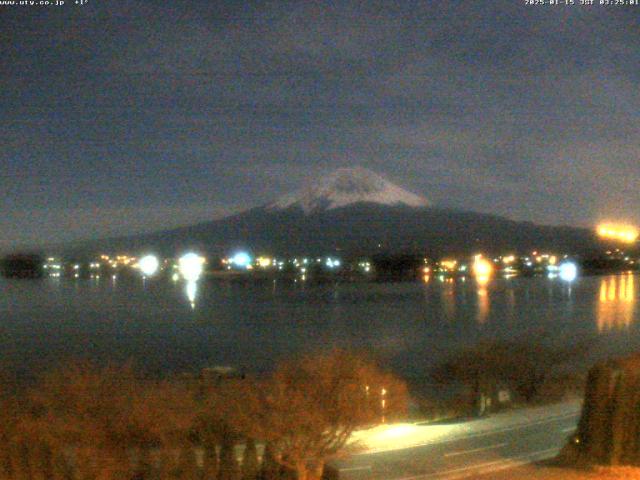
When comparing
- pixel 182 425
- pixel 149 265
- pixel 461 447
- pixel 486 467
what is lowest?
pixel 461 447

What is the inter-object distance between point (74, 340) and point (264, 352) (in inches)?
292

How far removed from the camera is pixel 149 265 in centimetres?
7612

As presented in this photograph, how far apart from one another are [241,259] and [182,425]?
6346 cm

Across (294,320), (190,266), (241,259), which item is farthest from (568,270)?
(294,320)

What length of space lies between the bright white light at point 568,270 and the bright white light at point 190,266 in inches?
1084

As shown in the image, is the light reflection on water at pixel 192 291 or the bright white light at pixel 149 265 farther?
the bright white light at pixel 149 265

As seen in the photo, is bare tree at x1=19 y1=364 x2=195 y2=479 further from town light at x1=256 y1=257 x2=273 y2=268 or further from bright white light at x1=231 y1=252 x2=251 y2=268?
town light at x1=256 y1=257 x2=273 y2=268

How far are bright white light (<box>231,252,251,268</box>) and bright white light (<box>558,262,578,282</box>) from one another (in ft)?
78.9

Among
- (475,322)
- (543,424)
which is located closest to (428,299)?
(475,322)

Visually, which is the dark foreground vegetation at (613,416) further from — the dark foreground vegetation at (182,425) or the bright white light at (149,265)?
the bright white light at (149,265)

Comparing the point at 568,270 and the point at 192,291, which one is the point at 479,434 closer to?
the point at 192,291

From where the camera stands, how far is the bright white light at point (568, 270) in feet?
206

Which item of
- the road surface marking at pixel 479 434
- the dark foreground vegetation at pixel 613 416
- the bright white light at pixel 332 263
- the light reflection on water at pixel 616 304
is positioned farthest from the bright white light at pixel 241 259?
the dark foreground vegetation at pixel 613 416

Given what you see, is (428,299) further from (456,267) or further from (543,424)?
(543,424)
